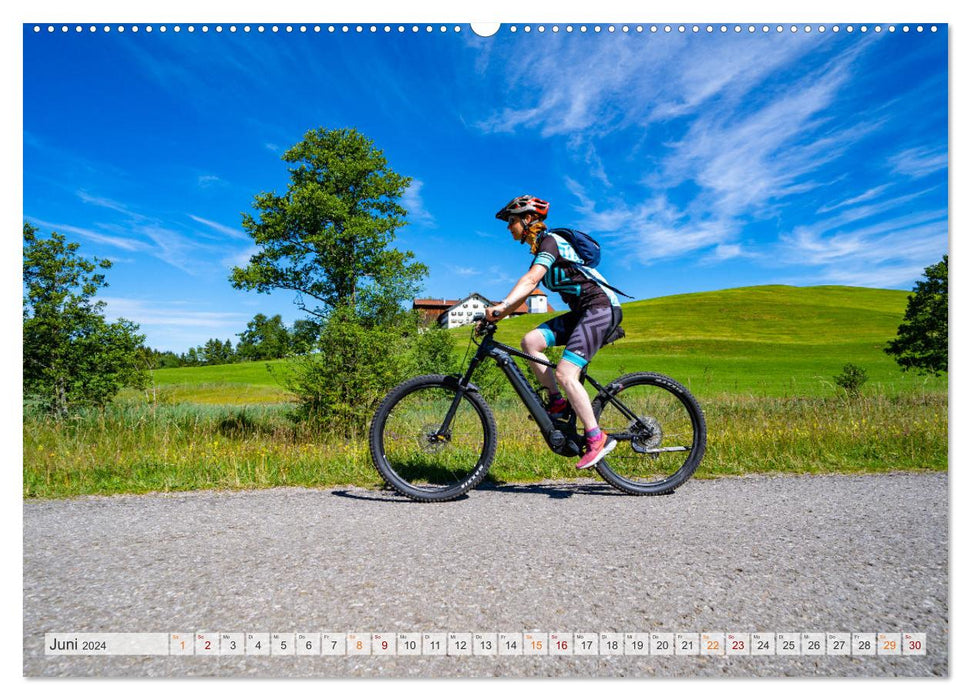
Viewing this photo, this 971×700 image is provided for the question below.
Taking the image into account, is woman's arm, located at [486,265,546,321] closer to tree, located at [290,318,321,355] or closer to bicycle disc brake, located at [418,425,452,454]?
bicycle disc brake, located at [418,425,452,454]

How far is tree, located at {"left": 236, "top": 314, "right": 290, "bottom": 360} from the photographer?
27.1 ft

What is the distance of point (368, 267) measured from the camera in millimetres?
9438

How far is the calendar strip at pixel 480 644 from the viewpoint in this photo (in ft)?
5.00

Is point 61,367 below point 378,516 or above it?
above

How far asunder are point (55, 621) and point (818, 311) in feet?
238

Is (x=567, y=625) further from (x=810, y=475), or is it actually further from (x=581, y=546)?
(x=810, y=475)

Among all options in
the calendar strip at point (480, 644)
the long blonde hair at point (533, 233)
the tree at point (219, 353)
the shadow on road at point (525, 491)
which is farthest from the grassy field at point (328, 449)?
the tree at point (219, 353)

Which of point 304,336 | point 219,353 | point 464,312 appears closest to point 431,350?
point 304,336

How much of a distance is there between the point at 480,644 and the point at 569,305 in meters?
2.84

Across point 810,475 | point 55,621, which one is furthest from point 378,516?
point 810,475

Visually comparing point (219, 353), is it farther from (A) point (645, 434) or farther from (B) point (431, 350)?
(A) point (645, 434)

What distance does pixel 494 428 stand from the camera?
394 centimetres

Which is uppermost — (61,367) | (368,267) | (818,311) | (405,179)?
(818,311)

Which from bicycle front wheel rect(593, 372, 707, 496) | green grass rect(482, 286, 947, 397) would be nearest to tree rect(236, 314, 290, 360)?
bicycle front wheel rect(593, 372, 707, 496)
